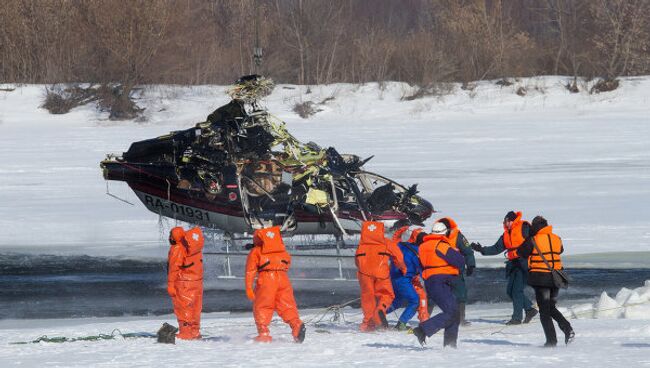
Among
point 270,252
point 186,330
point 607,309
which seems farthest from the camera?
point 607,309

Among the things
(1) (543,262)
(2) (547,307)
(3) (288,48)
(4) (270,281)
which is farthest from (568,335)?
(3) (288,48)

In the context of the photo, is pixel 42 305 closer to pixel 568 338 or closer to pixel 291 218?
pixel 291 218

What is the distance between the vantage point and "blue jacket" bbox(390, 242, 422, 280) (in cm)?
1229

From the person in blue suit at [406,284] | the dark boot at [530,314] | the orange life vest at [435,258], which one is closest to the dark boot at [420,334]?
the orange life vest at [435,258]

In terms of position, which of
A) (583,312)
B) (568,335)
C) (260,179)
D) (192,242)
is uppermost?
(260,179)

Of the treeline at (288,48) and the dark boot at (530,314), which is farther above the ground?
the treeline at (288,48)

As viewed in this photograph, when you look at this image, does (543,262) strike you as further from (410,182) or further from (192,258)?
(410,182)

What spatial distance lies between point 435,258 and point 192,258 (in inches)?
107

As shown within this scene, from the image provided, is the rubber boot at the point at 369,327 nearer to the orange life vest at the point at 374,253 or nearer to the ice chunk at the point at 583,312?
the orange life vest at the point at 374,253

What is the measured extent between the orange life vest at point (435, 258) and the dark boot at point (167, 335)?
269cm

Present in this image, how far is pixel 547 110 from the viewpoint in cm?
4675

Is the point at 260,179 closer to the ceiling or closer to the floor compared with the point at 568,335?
closer to the ceiling

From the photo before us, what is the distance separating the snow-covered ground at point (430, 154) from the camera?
2230 centimetres

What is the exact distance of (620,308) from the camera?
12.9 m
